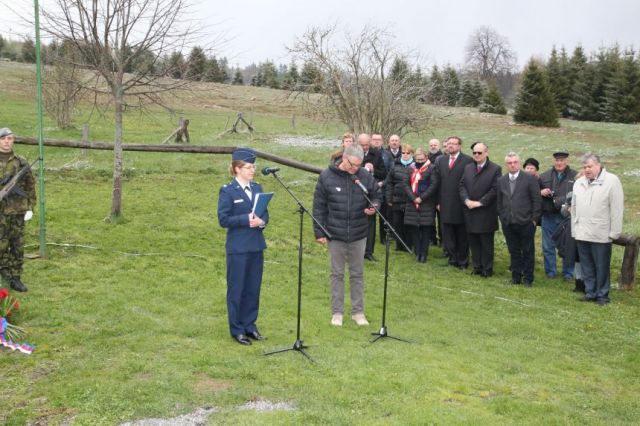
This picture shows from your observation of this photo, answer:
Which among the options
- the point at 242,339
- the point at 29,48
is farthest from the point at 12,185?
the point at 29,48

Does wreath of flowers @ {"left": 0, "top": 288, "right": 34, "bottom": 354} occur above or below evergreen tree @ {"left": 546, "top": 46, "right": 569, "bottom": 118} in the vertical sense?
below

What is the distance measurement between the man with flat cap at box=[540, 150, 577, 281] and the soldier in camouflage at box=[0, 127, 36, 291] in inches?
312

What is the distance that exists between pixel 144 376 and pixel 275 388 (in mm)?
1191

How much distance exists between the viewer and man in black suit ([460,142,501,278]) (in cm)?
1091

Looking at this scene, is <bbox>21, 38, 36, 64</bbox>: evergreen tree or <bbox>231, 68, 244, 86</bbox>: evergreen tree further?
<bbox>231, 68, 244, 86</bbox>: evergreen tree

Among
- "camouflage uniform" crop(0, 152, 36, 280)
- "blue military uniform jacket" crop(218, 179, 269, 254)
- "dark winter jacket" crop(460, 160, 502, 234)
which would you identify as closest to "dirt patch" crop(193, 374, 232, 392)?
"blue military uniform jacket" crop(218, 179, 269, 254)

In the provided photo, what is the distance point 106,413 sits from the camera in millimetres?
5270

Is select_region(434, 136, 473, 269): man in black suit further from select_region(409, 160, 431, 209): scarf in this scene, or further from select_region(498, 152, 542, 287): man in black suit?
select_region(498, 152, 542, 287): man in black suit

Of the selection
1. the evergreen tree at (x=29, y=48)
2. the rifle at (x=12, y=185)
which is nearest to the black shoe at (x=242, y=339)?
the rifle at (x=12, y=185)

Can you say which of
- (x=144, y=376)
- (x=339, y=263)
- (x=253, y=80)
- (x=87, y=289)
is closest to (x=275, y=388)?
(x=144, y=376)

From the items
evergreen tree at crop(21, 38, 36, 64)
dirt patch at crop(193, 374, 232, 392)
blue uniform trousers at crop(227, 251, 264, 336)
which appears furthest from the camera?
evergreen tree at crop(21, 38, 36, 64)

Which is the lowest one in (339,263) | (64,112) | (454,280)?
(454,280)

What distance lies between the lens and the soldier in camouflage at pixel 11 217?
838 cm

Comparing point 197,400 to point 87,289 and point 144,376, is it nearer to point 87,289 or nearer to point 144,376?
point 144,376
